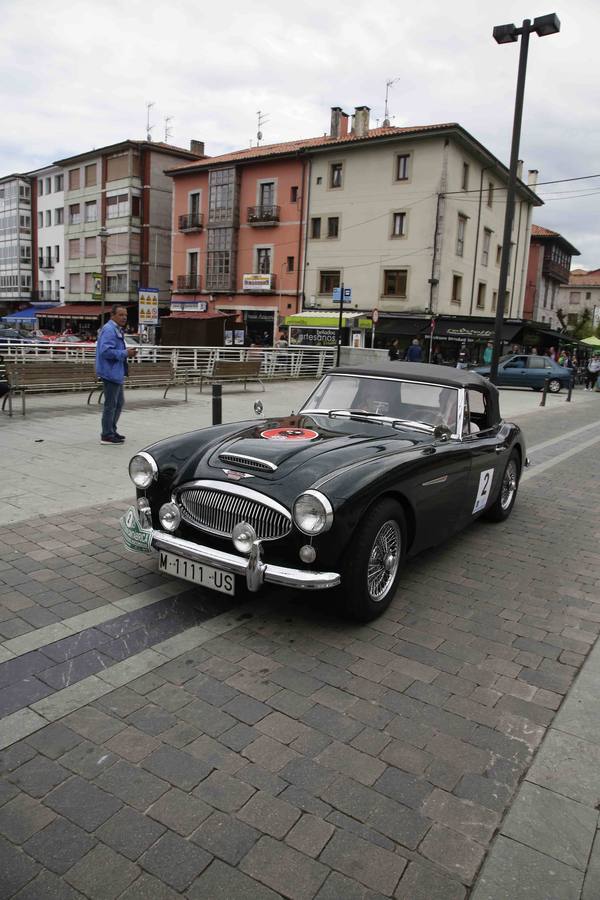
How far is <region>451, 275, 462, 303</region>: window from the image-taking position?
35.2 m

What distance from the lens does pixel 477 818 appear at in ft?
7.86

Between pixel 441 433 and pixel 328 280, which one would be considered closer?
pixel 441 433

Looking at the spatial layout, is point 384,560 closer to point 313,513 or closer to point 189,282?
point 313,513

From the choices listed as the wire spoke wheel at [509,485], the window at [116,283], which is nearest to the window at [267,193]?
the window at [116,283]

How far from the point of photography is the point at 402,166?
3431cm

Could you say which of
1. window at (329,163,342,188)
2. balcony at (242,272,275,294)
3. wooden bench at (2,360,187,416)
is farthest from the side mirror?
balcony at (242,272,275,294)

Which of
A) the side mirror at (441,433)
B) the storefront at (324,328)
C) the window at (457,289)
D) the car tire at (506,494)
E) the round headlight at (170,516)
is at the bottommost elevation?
the car tire at (506,494)

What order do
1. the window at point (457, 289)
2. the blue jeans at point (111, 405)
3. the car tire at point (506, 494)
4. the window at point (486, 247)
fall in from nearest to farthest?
1. the car tire at point (506, 494)
2. the blue jeans at point (111, 405)
3. the window at point (457, 289)
4. the window at point (486, 247)

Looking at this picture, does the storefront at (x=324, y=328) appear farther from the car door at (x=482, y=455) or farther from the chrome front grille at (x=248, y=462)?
the chrome front grille at (x=248, y=462)

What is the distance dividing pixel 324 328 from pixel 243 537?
31.1 meters

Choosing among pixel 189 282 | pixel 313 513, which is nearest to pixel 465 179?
pixel 189 282

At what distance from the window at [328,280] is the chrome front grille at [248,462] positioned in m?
34.3

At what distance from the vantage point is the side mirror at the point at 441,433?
4836 millimetres

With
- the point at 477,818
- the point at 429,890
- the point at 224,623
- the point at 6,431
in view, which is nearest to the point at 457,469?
the point at 224,623
